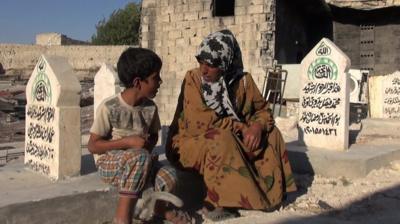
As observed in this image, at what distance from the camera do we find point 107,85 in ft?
17.2

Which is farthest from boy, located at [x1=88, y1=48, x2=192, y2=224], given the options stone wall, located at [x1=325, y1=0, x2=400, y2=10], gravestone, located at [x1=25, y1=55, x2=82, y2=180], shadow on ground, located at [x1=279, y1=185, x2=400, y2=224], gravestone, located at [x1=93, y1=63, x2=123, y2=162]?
stone wall, located at [x1=325, y1=0, x2=400, y2=10]

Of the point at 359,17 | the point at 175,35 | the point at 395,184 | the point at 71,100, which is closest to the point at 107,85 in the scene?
the point at 71,100

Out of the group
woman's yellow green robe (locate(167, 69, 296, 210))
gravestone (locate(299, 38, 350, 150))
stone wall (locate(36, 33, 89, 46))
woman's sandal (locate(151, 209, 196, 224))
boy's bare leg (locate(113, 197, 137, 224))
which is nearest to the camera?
boy's bare leg (locate(113, 197, 137, 224))

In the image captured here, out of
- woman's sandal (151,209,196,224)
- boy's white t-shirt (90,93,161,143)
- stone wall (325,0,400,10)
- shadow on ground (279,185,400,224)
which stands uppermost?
stone wall (325,0,400,10)

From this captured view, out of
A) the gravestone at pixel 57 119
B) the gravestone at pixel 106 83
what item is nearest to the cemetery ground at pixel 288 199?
the gravestone at pixel 57 119

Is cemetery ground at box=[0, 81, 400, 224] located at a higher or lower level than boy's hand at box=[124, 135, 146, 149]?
lower

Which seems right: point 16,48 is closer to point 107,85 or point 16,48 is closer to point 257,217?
point 107,85

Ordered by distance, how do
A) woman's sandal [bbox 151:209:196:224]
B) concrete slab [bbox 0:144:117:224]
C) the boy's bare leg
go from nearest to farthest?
the boy's bare leg < concrete slab [bbox 0:144:117:224] < woman's sandal [bbox 151:209:196:224]

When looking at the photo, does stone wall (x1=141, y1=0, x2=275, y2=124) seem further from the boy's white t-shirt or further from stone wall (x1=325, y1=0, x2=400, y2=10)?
the boy's white t-shirt

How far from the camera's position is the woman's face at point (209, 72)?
386 centimetres

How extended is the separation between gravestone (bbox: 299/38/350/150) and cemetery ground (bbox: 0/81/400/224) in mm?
601

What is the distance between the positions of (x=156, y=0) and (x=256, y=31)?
3.30 meters

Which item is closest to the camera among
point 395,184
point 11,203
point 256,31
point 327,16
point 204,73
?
point 11,203

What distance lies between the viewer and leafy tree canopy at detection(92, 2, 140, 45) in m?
44.6
